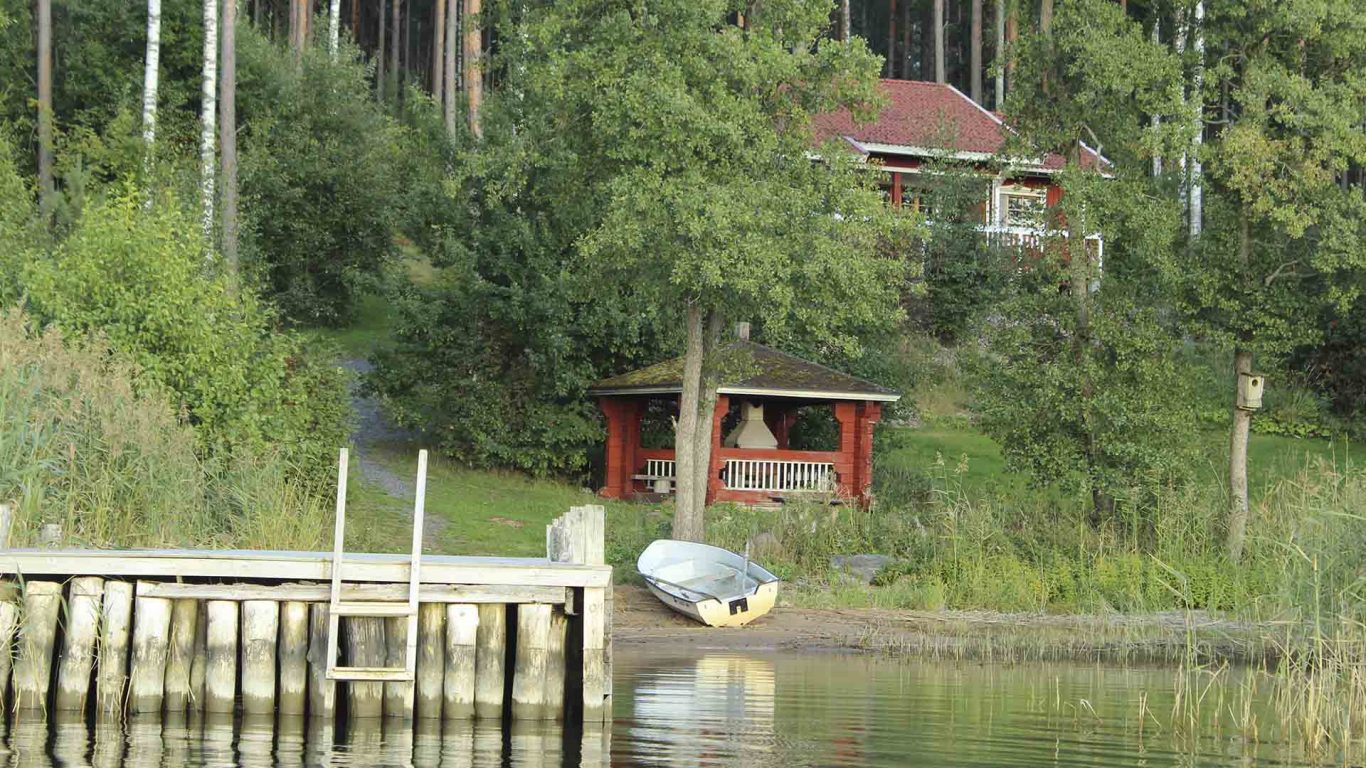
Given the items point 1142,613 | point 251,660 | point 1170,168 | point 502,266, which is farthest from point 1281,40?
point 251,660

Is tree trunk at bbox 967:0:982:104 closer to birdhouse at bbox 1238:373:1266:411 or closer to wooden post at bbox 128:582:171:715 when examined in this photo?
birdhouse at bbox 1238:373:1266:411

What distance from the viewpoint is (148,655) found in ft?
44.3

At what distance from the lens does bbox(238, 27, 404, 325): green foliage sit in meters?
39.5

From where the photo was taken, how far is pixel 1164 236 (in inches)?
896

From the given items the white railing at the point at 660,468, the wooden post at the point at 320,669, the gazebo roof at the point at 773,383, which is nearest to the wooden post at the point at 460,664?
the wooden post at the point at 320,669

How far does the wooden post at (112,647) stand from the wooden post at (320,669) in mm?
1477

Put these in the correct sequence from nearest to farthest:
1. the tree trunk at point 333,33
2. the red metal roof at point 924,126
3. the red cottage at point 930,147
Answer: the red cottage at point 930,147, the red metal roof at point 924,126, the tree trunk at point 333,33

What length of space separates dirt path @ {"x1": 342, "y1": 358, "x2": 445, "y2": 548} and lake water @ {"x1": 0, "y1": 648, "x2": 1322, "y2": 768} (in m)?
10.2

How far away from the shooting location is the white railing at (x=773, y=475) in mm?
30516

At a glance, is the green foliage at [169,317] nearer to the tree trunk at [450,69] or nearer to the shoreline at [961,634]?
the shoreline at [961,634]

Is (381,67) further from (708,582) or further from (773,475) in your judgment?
(708,582)

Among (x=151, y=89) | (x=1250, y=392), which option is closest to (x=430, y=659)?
(x=1250, y=392)

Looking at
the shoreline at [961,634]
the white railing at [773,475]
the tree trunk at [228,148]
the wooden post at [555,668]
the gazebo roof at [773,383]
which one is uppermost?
the tree trunk at [228,148]

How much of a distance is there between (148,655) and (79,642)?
56 centimetres
